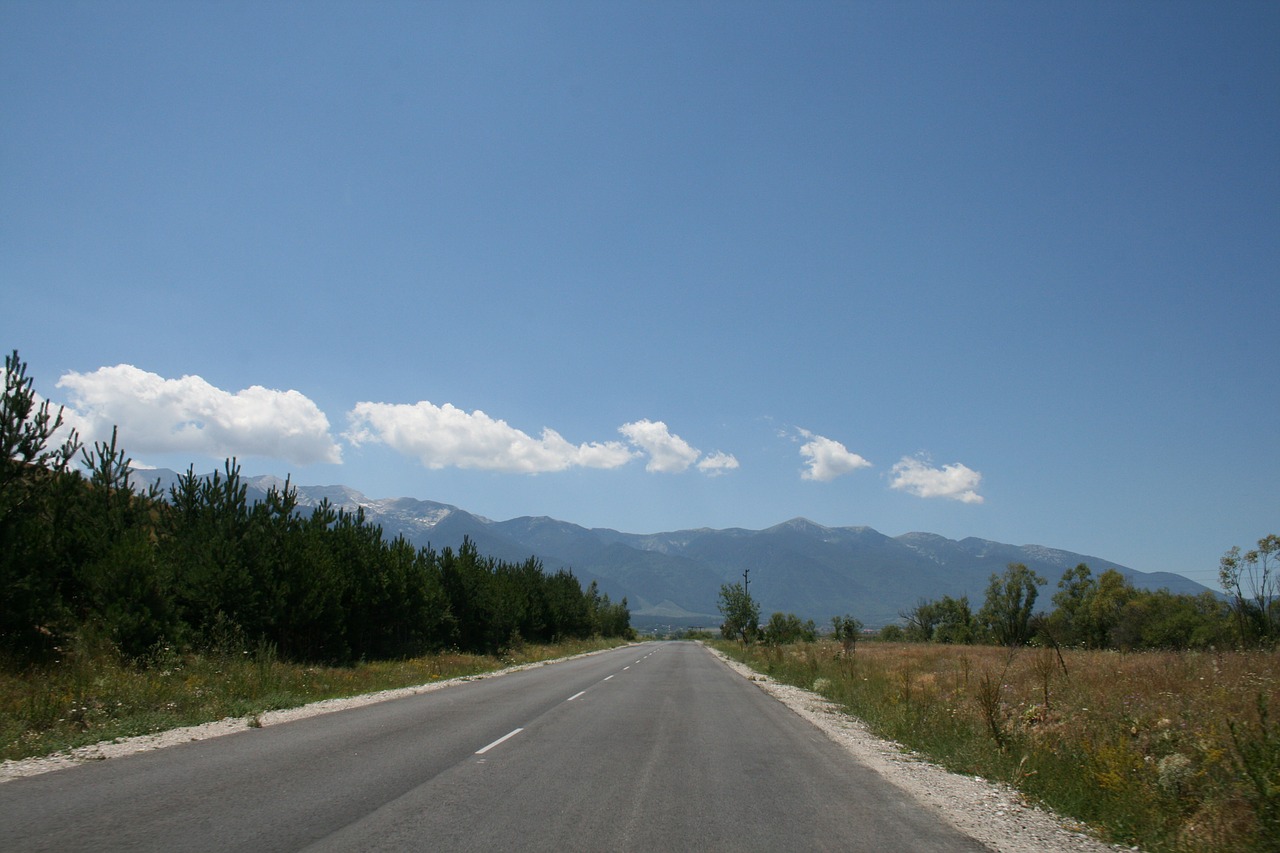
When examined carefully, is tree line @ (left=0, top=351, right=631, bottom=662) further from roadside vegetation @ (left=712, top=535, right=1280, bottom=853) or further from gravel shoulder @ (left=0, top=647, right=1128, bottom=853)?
roadside vegetation @ (left=712, top=535, right=1280, bottom=853)

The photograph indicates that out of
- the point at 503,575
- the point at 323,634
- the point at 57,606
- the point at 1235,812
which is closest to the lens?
the point at 1235,812

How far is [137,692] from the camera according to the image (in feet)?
47.5

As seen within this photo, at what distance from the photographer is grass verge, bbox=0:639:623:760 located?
11.4 meters

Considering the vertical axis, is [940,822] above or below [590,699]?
above

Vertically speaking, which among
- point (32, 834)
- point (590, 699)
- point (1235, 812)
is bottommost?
point (590, 699)

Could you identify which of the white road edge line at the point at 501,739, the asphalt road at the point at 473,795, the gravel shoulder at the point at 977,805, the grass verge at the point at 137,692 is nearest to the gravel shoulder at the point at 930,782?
the gravel shoulder at the point at 977,805

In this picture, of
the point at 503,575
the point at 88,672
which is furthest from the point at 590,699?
→ the point at 503,575

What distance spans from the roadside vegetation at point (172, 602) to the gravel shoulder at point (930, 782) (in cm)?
66

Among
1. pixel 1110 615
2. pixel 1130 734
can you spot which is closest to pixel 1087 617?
pixel 1110 615

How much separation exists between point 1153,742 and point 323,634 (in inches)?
1093

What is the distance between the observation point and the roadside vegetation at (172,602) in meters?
14.5

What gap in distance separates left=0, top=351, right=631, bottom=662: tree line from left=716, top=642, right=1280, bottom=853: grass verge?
19.0 m

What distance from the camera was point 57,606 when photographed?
1705 centimetres

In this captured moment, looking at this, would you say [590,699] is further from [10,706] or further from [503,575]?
[503,575]
